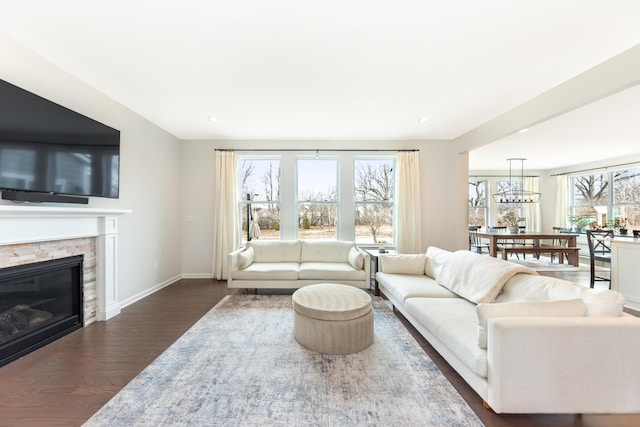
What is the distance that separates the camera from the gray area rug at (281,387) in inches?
63.6

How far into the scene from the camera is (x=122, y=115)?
3.46 m

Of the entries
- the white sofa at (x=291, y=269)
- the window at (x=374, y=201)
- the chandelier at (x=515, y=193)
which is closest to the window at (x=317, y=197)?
the window at (x=374, y=201)

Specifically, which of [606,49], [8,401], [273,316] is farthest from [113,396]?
[606,49]

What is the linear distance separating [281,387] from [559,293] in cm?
204

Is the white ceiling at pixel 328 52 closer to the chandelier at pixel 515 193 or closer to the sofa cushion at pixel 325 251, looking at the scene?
the sofa cushion at pixel 325 251

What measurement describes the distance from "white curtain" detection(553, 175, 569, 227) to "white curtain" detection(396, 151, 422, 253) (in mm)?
6122

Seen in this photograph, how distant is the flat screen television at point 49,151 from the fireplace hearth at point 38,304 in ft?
2.16

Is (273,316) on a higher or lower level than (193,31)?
lower

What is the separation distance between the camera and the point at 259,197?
5180 mm

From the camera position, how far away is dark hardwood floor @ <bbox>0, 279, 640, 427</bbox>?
1631mm

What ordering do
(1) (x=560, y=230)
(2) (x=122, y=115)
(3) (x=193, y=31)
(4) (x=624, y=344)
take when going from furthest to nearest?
(1) (x=560, y=230) → (2) (x=122, y=115) → (3) (x=193, y=31) → (4) (x=624, y=344)

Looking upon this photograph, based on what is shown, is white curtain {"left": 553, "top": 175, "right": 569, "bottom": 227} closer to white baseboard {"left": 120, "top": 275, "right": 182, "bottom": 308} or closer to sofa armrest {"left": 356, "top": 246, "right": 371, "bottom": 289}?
sofa armrest {"left": 356, "top": 246, "right": 371, "bottom": 289}

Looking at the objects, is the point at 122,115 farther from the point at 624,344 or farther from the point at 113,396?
the point at 624,344

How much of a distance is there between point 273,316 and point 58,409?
6.05 feet
